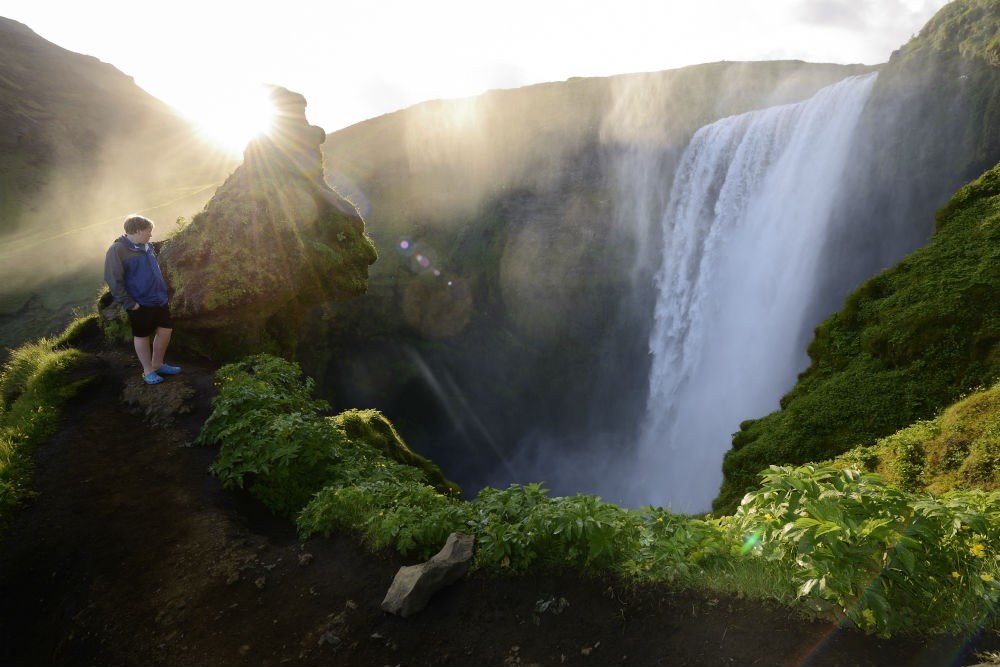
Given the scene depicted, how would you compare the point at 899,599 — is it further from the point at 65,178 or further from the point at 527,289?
the point at 65,178

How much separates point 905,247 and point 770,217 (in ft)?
24.3

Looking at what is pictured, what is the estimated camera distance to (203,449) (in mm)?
7062

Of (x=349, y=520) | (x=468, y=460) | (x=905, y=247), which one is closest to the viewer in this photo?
(x=349, y=520)

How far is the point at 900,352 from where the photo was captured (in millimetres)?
7852

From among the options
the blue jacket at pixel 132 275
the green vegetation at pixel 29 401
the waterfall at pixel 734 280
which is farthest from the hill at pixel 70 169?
the waterfall at pixel 734 280

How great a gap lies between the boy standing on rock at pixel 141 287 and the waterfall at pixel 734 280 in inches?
853

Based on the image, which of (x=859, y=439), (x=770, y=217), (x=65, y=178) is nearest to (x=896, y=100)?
(x=770, y=217)

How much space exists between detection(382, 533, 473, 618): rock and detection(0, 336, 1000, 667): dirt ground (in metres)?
0.09

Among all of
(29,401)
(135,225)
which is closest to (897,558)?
(135,225)

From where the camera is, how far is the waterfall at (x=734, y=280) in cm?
2445

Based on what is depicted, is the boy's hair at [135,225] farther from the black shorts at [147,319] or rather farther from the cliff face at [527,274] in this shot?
the cliff face at [527,274]

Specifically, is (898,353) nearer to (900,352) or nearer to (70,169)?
(900,352)

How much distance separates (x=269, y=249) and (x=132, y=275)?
3.65 metres

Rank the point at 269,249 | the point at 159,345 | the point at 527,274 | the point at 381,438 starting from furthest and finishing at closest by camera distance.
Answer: the point at 527,274 < the point at 269,249 < the point at 381,438 < the point at 159,345
